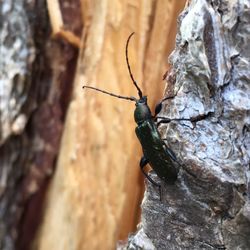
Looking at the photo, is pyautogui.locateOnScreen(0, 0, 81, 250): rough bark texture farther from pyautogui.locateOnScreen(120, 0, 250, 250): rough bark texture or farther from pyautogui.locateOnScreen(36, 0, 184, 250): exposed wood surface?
pyautogui.locateOnScreen(120, 0, 250, 250): rough bark texture

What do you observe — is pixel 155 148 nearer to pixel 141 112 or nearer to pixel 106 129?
pixel 141 112

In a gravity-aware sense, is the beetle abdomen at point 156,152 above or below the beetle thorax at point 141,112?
below

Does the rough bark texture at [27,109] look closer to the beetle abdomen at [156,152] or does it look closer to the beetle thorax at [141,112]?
the beetle thorax at [141,112]

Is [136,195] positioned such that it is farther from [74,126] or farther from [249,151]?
[249,151]

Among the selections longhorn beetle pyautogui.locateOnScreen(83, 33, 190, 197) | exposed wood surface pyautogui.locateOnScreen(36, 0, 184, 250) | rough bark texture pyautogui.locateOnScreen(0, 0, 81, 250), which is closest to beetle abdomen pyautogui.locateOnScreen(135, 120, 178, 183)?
longhorn beetle pyautogui.locateOnScreen(83, 33, 190, 197)

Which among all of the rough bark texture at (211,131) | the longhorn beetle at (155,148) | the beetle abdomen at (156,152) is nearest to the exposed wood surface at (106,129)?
the longhorn beetle at (155,148)
